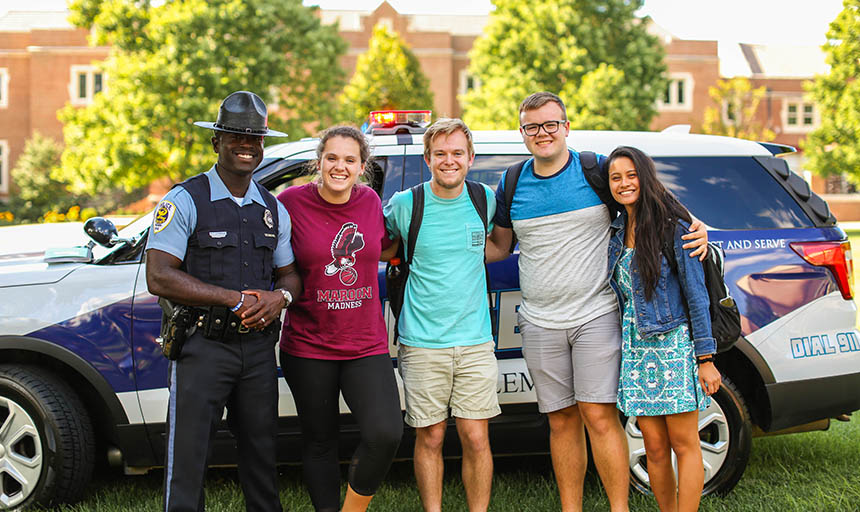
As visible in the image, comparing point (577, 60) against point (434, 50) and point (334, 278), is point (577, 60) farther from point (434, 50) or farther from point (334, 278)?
point (334, 278)

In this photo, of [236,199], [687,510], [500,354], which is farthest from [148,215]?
[687,510]

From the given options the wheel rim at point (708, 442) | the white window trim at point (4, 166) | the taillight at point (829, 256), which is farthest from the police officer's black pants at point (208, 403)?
the white window trim at point (4, 166)

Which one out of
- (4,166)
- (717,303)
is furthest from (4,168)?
(717,303)

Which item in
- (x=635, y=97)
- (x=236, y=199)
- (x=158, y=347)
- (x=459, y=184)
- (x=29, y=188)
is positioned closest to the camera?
(x=236, y=199)

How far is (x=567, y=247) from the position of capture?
311cm

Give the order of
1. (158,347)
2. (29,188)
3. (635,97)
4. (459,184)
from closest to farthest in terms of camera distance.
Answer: (459,184), (158,347), (635,97), (29,188)

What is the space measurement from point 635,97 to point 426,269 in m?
22.6

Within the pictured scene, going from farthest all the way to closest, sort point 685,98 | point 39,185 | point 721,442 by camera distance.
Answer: point 685,98
point 39,185
point 721,442

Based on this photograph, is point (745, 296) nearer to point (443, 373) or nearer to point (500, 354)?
point (500, 354)

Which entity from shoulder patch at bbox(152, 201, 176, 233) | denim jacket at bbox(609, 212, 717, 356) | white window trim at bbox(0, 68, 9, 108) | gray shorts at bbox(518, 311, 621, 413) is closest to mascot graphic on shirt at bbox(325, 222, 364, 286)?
shoulder patch at bbox(152, 201, 176, 233)

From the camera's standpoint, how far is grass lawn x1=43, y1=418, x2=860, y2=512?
12.1 ft

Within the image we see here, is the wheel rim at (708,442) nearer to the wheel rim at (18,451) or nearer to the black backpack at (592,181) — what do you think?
the black backpack at (592,181)

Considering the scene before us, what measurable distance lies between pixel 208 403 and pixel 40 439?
1.27 metres

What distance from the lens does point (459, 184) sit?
122 inches
